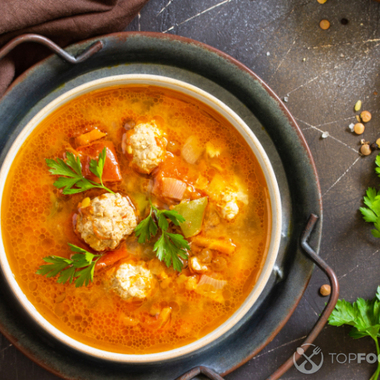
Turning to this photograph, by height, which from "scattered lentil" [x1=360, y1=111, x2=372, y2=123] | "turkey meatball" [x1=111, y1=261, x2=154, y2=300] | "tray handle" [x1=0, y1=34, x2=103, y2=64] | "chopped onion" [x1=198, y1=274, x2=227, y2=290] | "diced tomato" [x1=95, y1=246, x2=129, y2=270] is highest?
"tray handle" [x1=0, y1=34, x2=103, y2=64]

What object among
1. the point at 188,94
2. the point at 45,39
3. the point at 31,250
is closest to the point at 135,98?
the point at 188,94

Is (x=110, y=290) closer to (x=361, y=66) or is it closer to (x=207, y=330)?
(x=207, y=330)

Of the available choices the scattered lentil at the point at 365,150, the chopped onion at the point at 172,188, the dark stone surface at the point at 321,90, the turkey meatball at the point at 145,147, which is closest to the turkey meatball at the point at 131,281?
the chopped onion at the point at 172,188

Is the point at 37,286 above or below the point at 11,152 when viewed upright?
below

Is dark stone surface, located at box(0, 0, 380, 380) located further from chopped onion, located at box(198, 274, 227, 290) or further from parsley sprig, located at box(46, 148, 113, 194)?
parsley sprig, located at box(46, 148, 113, 194)

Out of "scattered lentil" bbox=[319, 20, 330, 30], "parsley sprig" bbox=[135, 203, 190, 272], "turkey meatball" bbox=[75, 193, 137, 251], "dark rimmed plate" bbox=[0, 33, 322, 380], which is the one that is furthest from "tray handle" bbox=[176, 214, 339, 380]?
"scattered lentil" bbox=[319, 20, 330, 30]

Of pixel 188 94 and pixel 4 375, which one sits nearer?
pixel 188 94

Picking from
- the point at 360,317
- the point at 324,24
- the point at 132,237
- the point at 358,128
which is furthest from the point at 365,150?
the point at 132,237

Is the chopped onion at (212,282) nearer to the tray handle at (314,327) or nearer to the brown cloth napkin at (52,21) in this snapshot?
the tray handle at (314,327)
